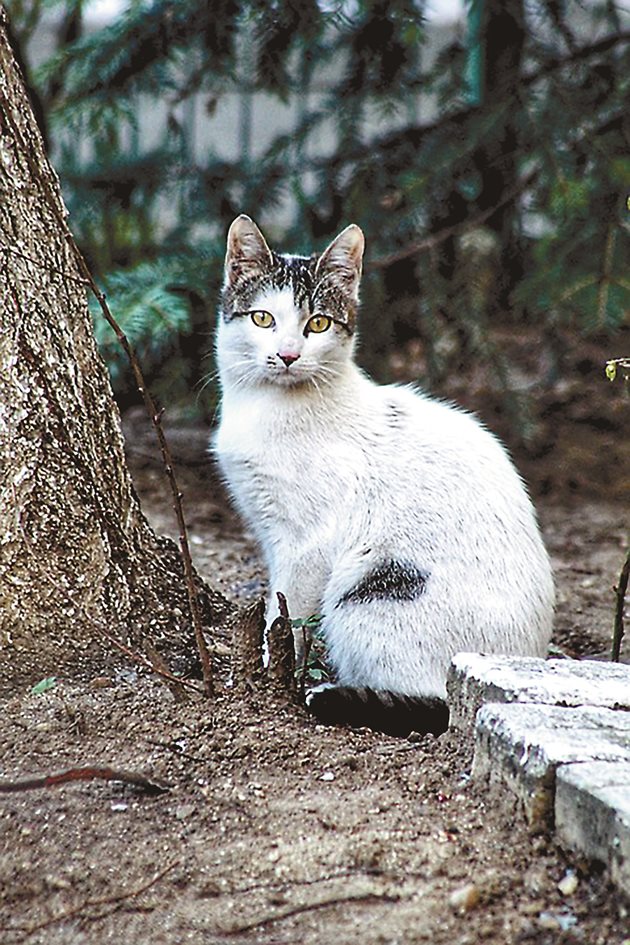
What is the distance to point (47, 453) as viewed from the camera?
228 centimetres

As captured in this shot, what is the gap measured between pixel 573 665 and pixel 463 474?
616 mm

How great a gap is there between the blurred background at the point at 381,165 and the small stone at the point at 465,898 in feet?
6.88

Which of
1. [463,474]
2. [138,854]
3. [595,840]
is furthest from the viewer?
[463,474]

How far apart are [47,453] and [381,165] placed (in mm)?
2278

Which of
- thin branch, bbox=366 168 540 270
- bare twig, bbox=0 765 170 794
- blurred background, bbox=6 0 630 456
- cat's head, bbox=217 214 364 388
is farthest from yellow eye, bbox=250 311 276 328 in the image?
bare twig, bbox=0 765 170 794

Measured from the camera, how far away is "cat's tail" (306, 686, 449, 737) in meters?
2.35

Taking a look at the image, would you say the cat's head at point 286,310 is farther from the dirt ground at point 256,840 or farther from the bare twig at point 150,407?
the dirt ground at point 256,840

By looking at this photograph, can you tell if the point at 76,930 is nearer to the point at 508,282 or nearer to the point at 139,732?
the point at 139,732

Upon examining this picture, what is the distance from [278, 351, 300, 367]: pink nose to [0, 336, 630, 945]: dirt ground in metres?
0.87

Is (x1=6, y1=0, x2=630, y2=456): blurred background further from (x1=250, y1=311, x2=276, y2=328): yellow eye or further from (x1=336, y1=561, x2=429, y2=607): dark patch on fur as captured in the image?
(x1=336, y1=561, x2=429, y2=607): dark patch on fur

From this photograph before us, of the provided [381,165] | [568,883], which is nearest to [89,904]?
[568,883]

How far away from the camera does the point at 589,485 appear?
4859mm

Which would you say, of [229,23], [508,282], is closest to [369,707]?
[229,23]

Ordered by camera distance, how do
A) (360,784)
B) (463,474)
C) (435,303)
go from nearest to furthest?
(360,784) → (463,474) → (435,303)
